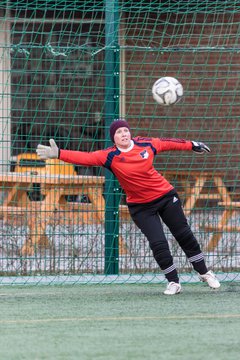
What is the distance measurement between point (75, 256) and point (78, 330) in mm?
3090

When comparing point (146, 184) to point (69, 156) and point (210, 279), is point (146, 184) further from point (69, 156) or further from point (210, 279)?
point (210, 279)

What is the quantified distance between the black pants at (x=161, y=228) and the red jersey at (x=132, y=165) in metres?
0.08

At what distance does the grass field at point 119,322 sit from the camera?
6.11 metres

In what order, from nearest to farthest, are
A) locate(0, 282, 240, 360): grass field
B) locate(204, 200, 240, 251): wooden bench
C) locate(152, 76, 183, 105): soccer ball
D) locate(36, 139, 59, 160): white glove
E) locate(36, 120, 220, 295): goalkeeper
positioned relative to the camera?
locate(0, 282, 240, 360): grass field < locate(36, 139, 59, 160): white glove < locate(36, 120, 220, 295): goalkeeper < locate(152, 76, 183, 105): soccer ball < locate(204, 200, 240, 251): wooden bench

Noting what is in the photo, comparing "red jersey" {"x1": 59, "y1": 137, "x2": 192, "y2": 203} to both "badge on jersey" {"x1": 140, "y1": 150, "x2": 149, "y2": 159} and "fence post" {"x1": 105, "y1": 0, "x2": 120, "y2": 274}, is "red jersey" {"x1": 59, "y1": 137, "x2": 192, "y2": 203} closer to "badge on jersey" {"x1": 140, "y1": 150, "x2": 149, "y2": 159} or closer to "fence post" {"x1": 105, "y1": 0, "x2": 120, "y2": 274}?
"badge on jersey" {"x1": 140, "y1": 150, "x2": 149, "y2": 159}

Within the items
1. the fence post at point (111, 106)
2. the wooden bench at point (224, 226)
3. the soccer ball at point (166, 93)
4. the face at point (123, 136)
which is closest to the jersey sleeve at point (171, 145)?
the face at point (123, 136)

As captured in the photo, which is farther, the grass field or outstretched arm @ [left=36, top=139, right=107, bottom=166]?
outstretched arm @ [left=36, top=139, right=107, bottom=166]

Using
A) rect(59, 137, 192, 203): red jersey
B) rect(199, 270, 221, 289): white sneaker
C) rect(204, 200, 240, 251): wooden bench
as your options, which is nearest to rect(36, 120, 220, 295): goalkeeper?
rect(59, 137, 192, 203): red jersey

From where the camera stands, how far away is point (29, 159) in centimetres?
1188

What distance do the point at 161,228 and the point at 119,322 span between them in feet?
5.16

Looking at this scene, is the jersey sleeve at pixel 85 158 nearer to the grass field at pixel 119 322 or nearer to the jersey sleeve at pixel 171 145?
the jersey sleeve at pixel 171 145

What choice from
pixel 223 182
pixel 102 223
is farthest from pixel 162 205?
pixel 223 182

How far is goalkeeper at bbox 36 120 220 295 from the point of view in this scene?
8461 millimetres

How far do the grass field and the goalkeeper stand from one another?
0.39 m
